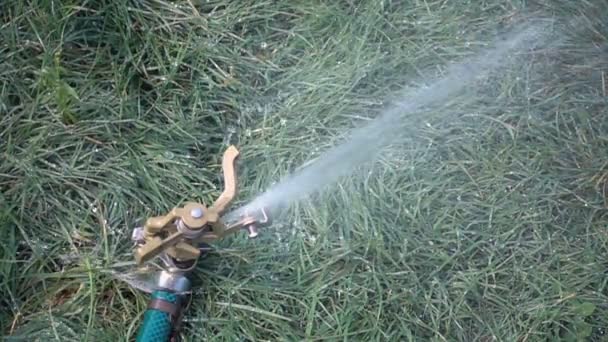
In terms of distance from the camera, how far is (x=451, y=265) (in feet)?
6.82

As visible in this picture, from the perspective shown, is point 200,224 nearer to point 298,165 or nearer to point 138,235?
point 138,235

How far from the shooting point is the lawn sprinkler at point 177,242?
1.76 m

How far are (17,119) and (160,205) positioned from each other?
0.40 metres

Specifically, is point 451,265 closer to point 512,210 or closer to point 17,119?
point 512,210

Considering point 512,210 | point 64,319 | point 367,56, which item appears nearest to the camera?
point 64,319

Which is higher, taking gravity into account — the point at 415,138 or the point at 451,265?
the point at 415,138

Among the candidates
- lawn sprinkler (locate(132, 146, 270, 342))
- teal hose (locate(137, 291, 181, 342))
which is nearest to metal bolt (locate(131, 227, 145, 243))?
lawn sprinkler (locate(132, 146, 270, 342))

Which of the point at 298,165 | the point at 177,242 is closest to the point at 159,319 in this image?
the point at 177,242

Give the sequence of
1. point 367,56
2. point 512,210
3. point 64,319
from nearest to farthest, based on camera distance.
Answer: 1. point 64,319
2. point 512,210
3. point 367,56

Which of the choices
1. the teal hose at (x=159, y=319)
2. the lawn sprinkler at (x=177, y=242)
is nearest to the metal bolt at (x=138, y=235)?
the lawn sprinkler at (x=177, y=242)

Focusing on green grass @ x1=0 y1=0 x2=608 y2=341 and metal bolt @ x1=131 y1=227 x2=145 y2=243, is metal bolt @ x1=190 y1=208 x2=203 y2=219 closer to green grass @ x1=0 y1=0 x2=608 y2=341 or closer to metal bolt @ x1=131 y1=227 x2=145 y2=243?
metal bolt @ x1=131 y1=227 x2=145 y2=243

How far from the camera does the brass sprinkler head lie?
1759 millimetres

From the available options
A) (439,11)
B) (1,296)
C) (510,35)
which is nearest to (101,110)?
(1,296)

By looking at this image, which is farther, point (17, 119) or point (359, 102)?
point (359, 102)
